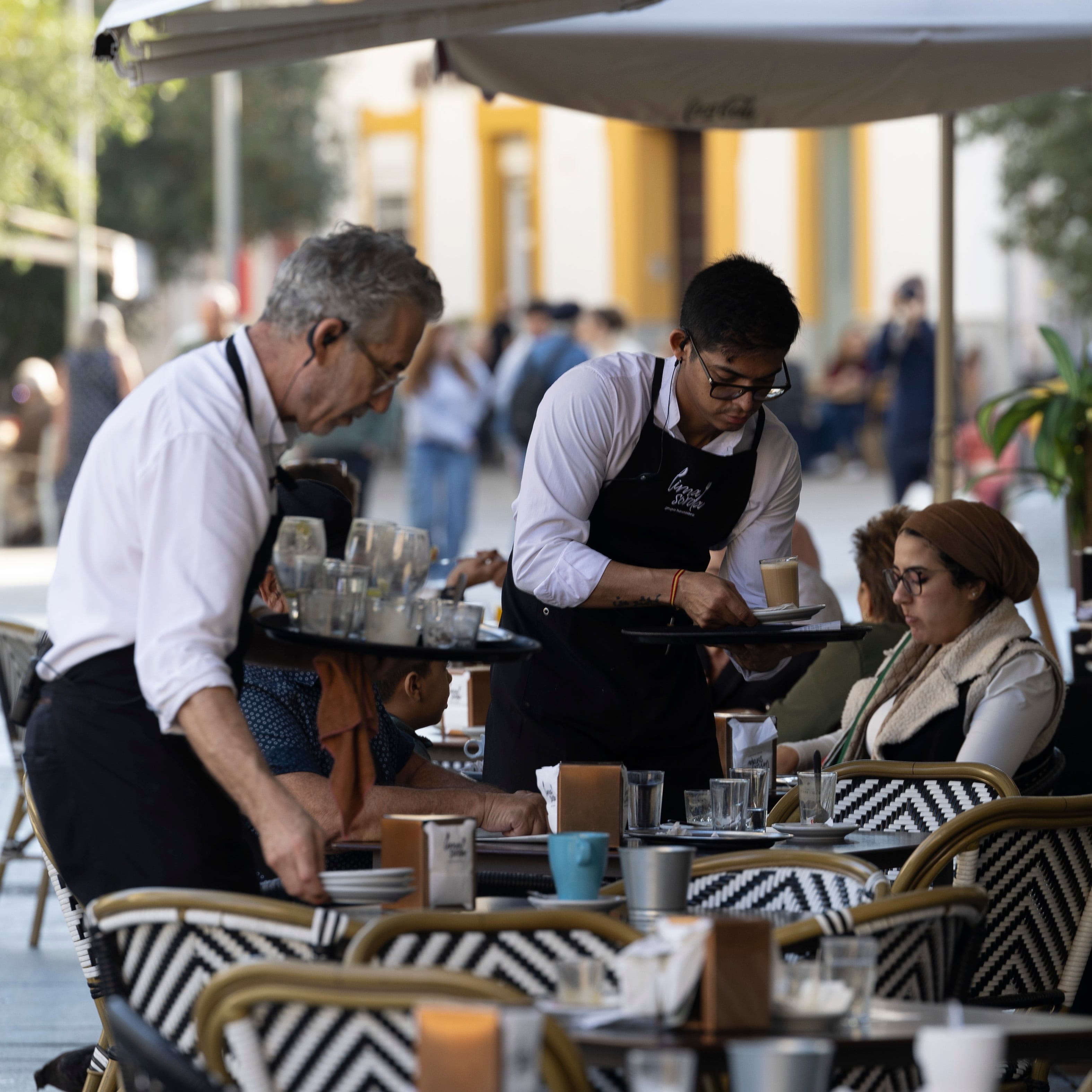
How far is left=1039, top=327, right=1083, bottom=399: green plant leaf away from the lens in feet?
21.1

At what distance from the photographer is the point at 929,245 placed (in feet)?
99.8

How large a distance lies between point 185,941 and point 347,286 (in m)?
0.90

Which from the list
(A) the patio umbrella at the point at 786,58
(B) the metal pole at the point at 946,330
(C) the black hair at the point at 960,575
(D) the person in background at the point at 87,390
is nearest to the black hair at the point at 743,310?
(C) the black hair at the point at 960,575

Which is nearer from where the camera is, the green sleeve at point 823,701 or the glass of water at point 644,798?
the glass of water at point 644,798

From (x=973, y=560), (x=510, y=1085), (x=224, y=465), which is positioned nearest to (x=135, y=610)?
(x=224, y=465)

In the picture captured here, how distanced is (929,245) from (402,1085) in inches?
1159

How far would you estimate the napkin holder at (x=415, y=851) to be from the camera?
2.74 metres

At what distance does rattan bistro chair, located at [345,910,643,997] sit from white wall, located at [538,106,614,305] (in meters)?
30.1

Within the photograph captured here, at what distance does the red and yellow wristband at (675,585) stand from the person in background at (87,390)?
10.2 m

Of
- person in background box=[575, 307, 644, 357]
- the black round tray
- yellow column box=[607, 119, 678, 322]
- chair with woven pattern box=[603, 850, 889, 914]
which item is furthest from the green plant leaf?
yellow column box=[607, 119, 678, 322]

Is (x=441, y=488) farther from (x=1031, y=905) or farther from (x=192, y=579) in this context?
(x=192, y=579)

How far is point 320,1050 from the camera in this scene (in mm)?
2121

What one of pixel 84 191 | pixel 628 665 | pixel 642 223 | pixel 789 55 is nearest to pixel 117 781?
pixel 628 665

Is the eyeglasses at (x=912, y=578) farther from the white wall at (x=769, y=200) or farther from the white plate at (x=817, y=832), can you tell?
the white wall at (x=769, y=200)
